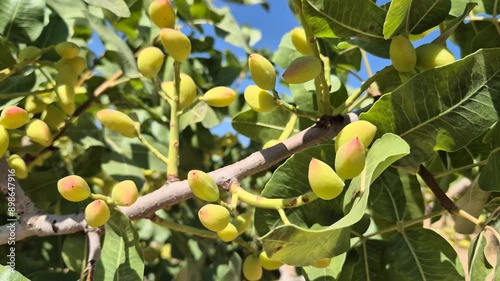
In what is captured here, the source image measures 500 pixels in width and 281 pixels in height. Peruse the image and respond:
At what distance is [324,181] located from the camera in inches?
22.3

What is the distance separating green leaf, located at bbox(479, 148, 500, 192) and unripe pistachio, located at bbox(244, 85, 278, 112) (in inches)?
12.1

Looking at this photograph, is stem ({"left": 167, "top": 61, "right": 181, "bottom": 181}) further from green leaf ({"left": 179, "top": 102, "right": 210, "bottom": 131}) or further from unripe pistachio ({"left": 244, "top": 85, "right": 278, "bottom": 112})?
green leaf ({"left": 179, "top": 102, "right": 210, "bottom": 131})

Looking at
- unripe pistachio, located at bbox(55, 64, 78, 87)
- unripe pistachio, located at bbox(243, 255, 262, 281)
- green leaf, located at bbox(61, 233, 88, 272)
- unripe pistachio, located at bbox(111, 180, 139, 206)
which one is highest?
unripe pistachio, located at bbox(111, 180, 139, 206)

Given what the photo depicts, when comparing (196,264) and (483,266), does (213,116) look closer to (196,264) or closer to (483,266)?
(196,264)

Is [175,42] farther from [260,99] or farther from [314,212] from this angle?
[314,212]

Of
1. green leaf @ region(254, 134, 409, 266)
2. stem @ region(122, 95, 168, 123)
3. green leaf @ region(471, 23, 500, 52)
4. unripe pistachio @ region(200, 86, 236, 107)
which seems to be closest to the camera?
green leaf @ region(254, 134, 409, 266)

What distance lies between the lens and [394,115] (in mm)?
670

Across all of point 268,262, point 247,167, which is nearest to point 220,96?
point 247,167

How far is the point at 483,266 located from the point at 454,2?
39 cm

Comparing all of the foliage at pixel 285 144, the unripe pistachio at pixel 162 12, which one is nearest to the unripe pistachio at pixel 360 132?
the foliage at pixel 285 144

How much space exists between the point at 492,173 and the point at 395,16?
0.27 metres

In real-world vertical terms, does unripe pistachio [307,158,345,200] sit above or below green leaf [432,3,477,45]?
below

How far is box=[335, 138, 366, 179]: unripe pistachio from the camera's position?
565mm

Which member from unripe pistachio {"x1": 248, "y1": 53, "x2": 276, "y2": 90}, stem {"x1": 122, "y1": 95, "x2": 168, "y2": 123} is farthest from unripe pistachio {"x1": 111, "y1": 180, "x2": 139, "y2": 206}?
stem {"x1": 122, "y1": 95, "x2": 168, "y2": 123}
